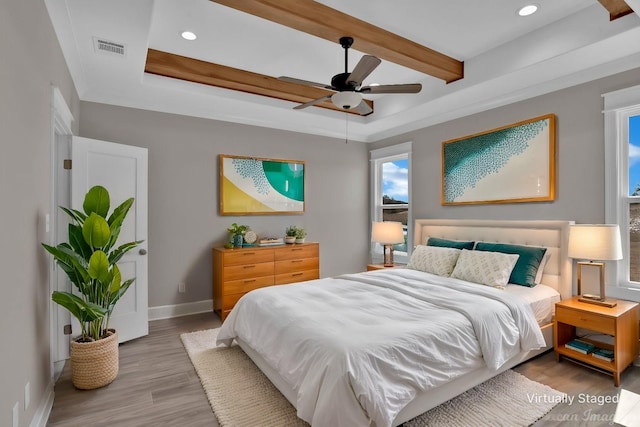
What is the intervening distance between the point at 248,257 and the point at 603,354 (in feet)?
11.7

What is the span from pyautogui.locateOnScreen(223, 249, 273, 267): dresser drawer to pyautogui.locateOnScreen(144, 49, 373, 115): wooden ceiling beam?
6.48 ft

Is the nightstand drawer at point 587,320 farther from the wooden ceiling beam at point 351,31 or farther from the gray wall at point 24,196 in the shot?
the gray wall at point 24,196

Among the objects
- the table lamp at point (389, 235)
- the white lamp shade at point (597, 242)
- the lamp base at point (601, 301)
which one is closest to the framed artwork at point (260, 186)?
the table lamp at point (389, 235)

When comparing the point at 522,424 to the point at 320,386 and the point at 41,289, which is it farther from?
the point at 41,289

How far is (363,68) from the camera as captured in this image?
2488 millimetres

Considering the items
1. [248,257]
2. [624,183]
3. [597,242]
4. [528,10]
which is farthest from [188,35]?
[624,183]

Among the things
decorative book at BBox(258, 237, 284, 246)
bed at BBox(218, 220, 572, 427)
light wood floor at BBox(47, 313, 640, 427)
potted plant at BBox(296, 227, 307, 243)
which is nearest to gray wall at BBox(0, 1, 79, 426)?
light wood floor at BBox(47, 313, 640, 427)

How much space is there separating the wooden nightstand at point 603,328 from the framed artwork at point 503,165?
47.0 inches

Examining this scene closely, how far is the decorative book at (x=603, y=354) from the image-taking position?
8.47 ft

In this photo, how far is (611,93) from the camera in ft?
9.69

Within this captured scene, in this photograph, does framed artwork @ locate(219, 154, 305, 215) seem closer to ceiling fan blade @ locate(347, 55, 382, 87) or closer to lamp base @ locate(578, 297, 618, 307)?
ceiling fan blade @ locate(347, 55, 382, 87)

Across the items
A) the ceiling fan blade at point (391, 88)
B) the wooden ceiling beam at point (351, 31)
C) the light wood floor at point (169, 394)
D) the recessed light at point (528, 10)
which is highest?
the recessed light at point (528, 10)

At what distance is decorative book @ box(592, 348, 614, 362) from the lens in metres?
2.58

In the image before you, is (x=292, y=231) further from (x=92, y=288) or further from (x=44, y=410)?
(x=44, y=410)
